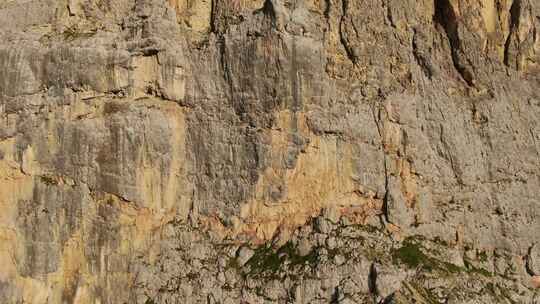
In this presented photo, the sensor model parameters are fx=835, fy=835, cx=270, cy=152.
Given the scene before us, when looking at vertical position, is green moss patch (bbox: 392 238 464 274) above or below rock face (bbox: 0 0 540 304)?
below

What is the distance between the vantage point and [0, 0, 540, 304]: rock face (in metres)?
52.7

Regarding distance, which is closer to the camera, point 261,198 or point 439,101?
point 261,198

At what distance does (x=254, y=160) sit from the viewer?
55.5 metres

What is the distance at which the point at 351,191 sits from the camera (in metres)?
57.1

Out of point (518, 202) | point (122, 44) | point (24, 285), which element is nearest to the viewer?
point (24, 285)

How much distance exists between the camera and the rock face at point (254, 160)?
52719 mm

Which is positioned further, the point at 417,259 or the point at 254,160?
the point at 254,160

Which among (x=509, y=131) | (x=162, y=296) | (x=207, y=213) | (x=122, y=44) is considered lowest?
(x=162, y=296)

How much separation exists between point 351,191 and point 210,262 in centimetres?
1082

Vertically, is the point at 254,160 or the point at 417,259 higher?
the point at 254,160

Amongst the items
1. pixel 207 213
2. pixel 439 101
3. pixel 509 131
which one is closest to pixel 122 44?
pixel 207 213

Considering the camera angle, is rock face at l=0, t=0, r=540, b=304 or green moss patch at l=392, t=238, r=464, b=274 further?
green moss patch at l=392, t=238, r=464, b=274

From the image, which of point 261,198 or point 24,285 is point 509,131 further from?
point 24,285

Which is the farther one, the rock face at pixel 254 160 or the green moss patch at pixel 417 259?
the green moss patch at pixel 417 259
